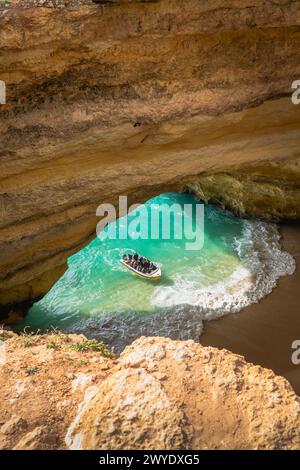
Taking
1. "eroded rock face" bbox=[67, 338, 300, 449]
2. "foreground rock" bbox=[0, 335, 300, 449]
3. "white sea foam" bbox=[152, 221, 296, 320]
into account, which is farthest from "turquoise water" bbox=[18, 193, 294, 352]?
"eroded rock face" bbox=[67, 338, 300, 449]

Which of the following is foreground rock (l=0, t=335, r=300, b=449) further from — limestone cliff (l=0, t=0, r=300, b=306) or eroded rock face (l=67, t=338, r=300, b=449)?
limestone cliff (l=0, t=0, r=300, b=306)

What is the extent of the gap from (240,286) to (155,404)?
809cm

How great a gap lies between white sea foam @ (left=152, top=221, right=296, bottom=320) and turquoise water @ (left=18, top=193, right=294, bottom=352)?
25 mm

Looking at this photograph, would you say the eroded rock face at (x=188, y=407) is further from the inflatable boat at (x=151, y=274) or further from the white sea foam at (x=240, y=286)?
the inflatable boat at (x=151, y=274)

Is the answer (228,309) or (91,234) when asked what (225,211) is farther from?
(91,234)

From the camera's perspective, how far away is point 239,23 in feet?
21.0

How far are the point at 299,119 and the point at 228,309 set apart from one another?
475 cm

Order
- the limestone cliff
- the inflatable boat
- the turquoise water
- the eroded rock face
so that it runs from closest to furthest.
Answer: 1. the eroded rock face
2. the limestone cliff
3. the turquoise water
4. the inflatable boat

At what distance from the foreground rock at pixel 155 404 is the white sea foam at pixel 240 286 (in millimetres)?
6219

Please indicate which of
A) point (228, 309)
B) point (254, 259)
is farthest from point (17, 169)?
point (254, 259)

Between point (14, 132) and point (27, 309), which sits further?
point (27, 309)

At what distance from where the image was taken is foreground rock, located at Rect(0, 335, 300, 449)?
281 centimetres

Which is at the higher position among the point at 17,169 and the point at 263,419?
the point at 17,169

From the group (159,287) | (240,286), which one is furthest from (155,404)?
(240,286)
